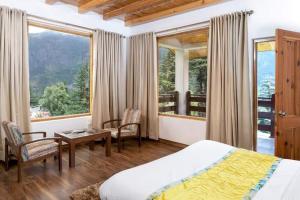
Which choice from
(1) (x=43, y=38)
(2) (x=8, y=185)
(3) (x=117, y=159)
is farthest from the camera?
(1) (x=43, y=38)

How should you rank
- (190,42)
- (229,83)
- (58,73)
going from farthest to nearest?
(190,42), (58,73), (229,83)

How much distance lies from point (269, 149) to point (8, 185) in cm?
478

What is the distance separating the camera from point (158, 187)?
1487mm

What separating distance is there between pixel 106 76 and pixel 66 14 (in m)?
1.54

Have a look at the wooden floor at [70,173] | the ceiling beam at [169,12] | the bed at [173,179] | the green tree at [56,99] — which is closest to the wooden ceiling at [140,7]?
the ceiling beam at [169,12]

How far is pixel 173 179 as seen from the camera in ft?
5.30

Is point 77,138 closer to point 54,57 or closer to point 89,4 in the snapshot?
point 54,57

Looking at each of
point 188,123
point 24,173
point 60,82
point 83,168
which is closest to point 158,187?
point 83,168

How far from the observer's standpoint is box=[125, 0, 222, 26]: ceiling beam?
13.1ft

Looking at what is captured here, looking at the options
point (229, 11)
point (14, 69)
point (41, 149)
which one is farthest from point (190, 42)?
point (41, 149)

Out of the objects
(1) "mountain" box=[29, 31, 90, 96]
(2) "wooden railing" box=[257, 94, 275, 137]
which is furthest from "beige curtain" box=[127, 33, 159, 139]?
(2) "wooden railing" box=[257, 94, 275, 137]

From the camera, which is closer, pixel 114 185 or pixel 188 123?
pixel 114 185

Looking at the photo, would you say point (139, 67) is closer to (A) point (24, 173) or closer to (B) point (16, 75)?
(B) point (16, 75)

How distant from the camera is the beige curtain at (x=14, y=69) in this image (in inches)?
137
